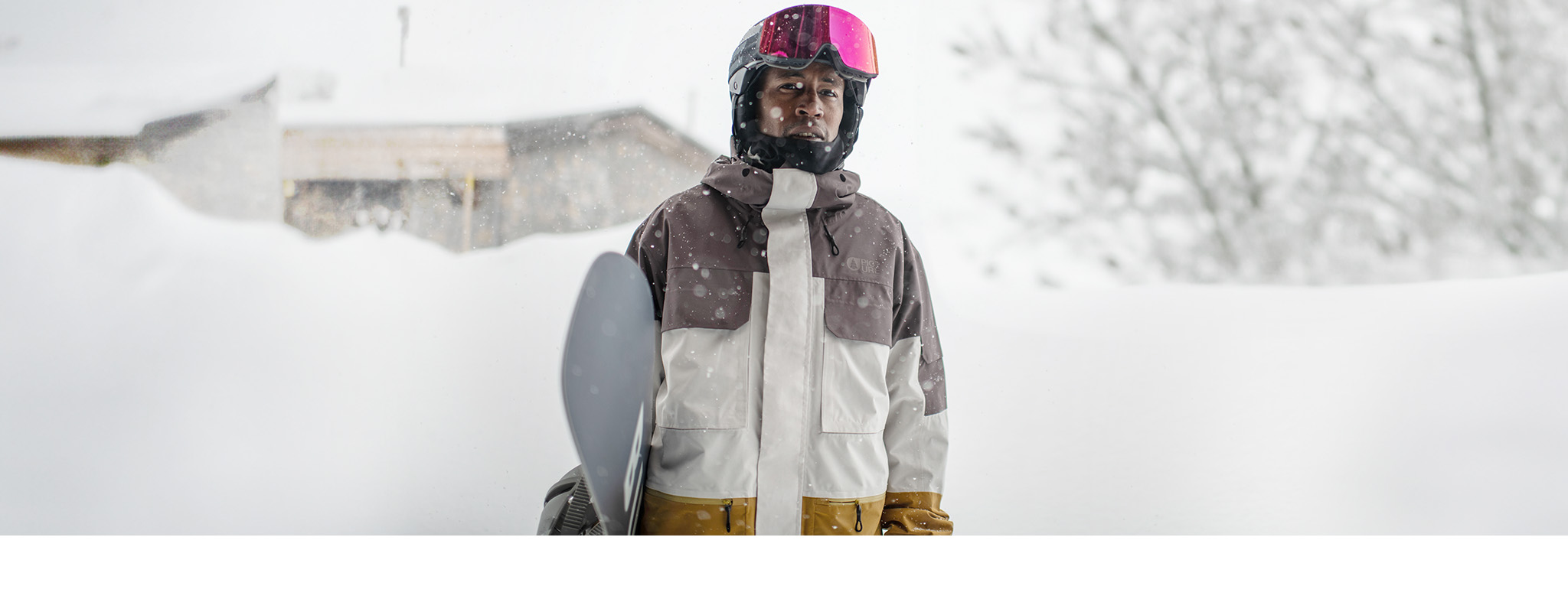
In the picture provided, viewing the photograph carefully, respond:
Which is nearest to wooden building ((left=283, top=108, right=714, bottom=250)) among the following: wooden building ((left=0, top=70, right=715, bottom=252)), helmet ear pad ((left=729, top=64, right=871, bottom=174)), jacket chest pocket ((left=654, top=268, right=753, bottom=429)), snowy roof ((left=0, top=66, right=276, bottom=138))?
wooden building ((left=0, top=70, right=715, bottom=252))

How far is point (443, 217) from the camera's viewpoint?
78.5 inches

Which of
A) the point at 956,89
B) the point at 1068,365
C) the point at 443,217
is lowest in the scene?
the point at 1068,365

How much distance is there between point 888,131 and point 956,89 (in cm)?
29

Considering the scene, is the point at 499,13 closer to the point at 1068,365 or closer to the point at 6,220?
the point at 6,220

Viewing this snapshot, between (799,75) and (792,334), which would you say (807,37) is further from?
(792,334)

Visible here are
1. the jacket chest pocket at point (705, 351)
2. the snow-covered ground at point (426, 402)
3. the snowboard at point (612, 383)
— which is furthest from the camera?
the snow-covered ground at point (426, 402)

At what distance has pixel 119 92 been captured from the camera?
6.57 ft

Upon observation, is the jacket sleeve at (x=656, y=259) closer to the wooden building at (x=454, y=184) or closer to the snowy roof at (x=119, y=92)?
the wooden building at (x=454, y=184)

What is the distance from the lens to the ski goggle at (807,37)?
0.98 metres

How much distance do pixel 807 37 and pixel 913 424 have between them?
57cm

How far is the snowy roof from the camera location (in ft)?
6.52

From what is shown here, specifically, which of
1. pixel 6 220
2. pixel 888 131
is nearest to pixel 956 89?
pixel 888 131

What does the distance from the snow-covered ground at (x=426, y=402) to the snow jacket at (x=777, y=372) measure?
104 cm

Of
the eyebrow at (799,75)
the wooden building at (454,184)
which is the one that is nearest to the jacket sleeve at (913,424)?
the eyebrow at (799,75)
